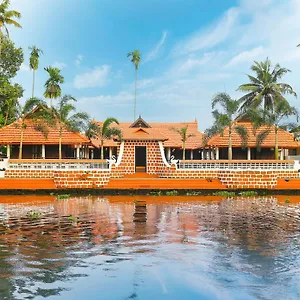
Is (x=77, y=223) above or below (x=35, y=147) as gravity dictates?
below

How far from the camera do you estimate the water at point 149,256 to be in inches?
218

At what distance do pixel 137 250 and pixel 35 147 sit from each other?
23105 mm

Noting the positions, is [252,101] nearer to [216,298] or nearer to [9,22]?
[9,22]

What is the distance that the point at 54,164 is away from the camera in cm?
2238

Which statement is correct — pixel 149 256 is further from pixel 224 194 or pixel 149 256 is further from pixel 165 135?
pixel 165 135

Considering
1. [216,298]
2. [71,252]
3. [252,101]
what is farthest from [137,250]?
[252,101]

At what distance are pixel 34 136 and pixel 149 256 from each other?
74.1 ft

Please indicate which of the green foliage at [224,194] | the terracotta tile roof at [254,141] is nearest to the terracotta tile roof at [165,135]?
the terracotta tile roof at [254,141]

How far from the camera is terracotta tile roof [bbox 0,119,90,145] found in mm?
27516

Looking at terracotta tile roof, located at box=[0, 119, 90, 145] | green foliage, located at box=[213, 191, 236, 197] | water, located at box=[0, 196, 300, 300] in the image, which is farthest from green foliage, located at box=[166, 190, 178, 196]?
terracotta tile roof, located at box=[0, 119, 90, 145]

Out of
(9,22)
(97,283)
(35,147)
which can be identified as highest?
(9,22)

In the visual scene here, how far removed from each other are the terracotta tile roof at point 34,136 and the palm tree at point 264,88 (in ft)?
42.9

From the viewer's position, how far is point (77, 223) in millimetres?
11156

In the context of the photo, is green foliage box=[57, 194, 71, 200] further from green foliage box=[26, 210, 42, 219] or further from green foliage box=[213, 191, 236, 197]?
green foliage box=[213, 191, 236, 197]
